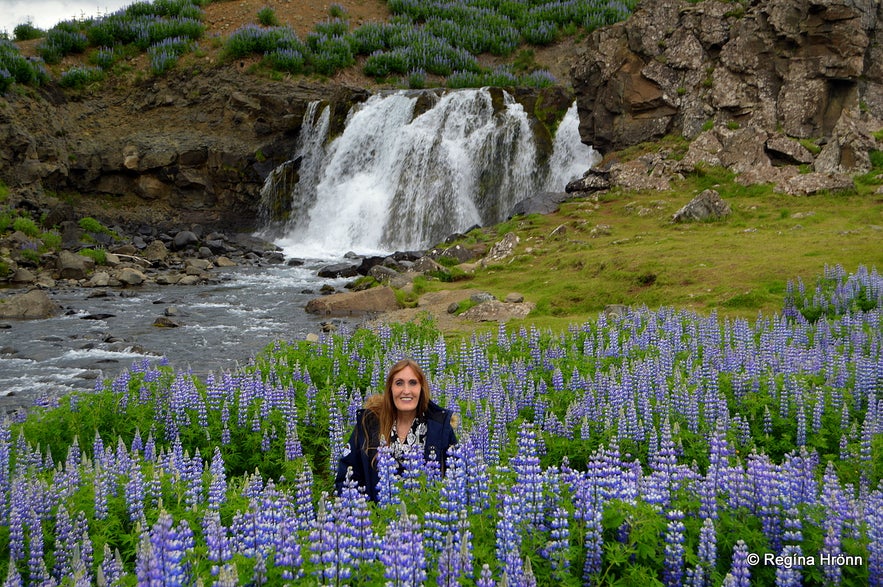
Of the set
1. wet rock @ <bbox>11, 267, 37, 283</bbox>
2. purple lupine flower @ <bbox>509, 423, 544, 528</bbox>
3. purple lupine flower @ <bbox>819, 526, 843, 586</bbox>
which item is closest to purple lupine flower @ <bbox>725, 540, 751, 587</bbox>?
purple lupine flower @ <bbox>819, 526, 843, 586</bbox>

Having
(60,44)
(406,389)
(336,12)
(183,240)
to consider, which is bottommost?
(406,389)

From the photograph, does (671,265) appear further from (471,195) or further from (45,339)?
(471,195)

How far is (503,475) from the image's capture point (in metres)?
4.68

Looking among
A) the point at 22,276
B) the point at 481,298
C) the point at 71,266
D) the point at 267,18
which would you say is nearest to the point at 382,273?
the point at 481,298

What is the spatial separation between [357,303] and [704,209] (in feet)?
31.1

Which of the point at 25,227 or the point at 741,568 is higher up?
the point at 25,227

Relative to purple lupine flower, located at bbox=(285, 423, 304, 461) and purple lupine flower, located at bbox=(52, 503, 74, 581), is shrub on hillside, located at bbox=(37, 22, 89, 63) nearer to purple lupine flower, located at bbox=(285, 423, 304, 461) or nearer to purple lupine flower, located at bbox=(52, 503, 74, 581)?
purple lupine flower, located at bbox=(285, 423, 304, 461)

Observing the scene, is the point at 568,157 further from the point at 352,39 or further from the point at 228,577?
the point at 228,577

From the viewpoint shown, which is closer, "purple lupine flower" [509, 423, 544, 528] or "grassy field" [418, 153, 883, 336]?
"purple lupine flower" [509, 423, 544, 528]

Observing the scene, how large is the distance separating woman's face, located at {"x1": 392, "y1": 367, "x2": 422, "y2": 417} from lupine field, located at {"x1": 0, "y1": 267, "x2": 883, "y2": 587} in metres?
0.48

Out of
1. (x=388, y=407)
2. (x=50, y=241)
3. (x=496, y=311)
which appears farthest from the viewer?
(x=50, y=241)

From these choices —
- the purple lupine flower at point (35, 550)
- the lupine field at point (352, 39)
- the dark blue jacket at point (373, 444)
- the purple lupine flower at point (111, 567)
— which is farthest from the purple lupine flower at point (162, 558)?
the lupine field at point (352, 39)

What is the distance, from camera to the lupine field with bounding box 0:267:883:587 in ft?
12.0

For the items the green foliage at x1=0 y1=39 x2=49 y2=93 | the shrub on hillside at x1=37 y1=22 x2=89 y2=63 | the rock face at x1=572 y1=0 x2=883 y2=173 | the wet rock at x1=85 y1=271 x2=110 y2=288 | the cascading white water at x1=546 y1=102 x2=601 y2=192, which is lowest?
the wet rock at x1=85 y1=271 x2=110 y2=288
